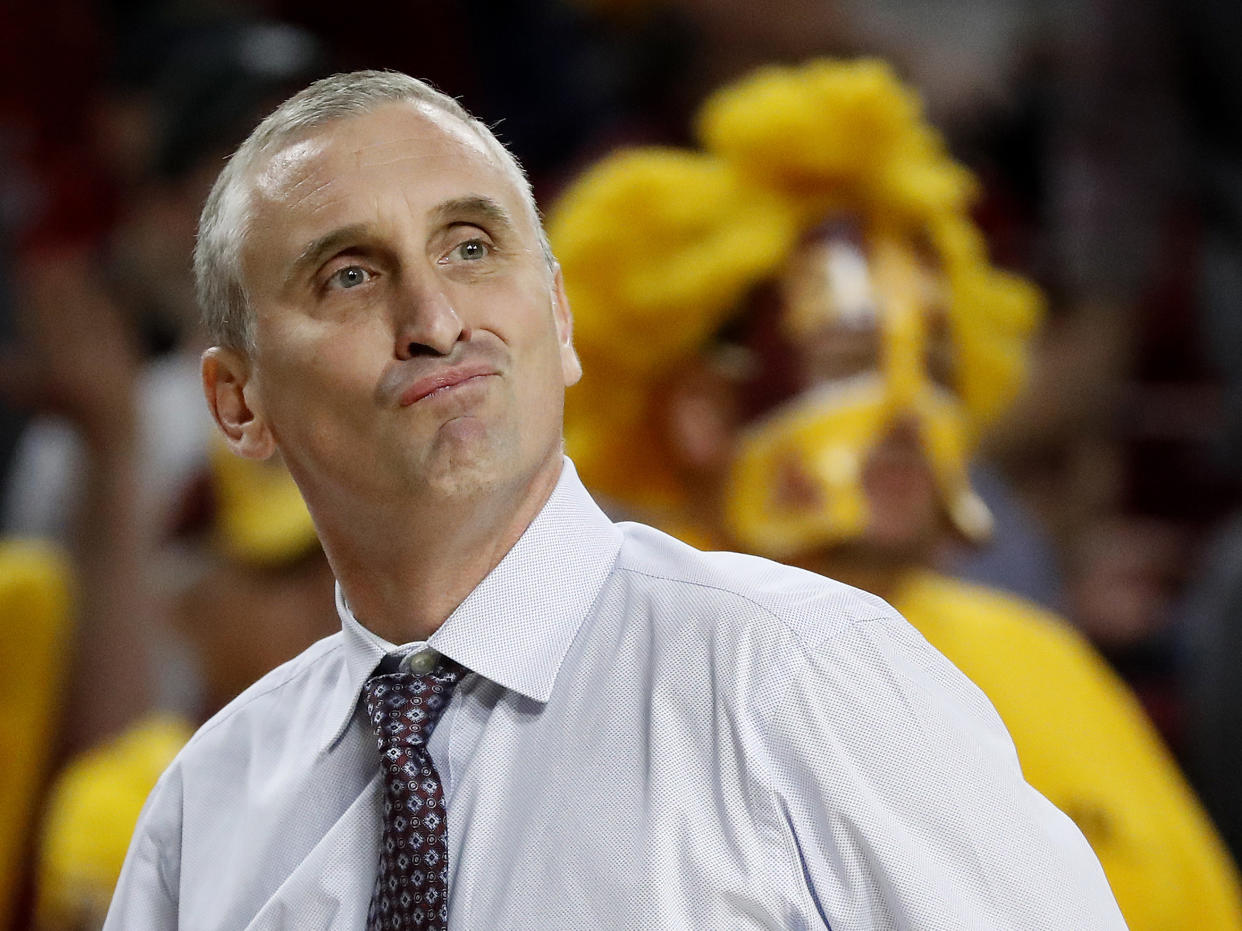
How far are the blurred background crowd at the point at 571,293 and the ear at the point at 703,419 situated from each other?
0.26 metres

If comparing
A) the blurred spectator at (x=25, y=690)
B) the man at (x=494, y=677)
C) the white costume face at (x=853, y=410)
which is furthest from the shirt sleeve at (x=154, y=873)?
the blurred spectator at (x=25, y=690)

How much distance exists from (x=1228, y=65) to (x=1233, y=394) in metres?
0.56

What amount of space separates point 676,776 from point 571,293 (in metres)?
0.94

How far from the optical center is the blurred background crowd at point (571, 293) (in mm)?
1917

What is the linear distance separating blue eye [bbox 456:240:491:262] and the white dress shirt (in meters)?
0.12

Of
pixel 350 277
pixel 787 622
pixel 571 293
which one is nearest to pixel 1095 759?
pixel 571 293

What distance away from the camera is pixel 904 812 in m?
0.70

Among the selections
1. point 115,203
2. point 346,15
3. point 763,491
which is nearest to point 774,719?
point 763,491

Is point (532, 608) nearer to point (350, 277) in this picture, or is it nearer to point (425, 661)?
point (425, 661)

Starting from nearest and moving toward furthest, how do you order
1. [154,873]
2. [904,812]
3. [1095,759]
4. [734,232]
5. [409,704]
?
[904,812]
[409,704]
[154,873]
[1095,759]
[734,232]

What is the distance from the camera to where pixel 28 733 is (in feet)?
6.70

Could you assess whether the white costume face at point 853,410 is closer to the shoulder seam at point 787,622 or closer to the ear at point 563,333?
the ear at point 563,333

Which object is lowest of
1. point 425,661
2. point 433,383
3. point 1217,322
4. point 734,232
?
point 425,661

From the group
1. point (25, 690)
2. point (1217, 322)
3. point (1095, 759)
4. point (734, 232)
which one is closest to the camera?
point (1095, 759)
